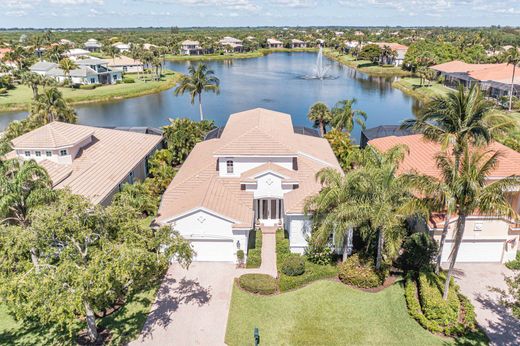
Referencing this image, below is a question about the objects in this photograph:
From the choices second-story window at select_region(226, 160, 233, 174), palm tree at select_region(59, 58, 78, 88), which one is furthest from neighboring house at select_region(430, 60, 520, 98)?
palm tree at select_region(59, 58, 78, 88)

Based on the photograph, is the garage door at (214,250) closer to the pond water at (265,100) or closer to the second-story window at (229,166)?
the second-story window at (229,166)

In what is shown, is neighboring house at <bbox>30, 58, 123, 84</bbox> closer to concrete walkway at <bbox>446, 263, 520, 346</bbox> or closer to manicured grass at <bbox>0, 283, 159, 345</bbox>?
manicured grass at <bbox>0, 283, 159, 345</bbox>

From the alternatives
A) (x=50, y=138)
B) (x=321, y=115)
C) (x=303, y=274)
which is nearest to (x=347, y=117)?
(x=321, y=115)

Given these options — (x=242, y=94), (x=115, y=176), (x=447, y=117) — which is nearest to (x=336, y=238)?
(x=447, y=117)

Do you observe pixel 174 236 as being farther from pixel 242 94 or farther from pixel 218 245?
pixel 242 94

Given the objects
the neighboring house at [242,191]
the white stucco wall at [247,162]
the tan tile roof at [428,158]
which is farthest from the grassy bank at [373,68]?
the white stucco wall at [247,162]

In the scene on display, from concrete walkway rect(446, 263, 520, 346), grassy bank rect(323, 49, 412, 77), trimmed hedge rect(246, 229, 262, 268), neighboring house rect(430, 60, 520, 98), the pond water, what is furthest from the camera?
grassy bank rect(323, 49, 412, 77)
